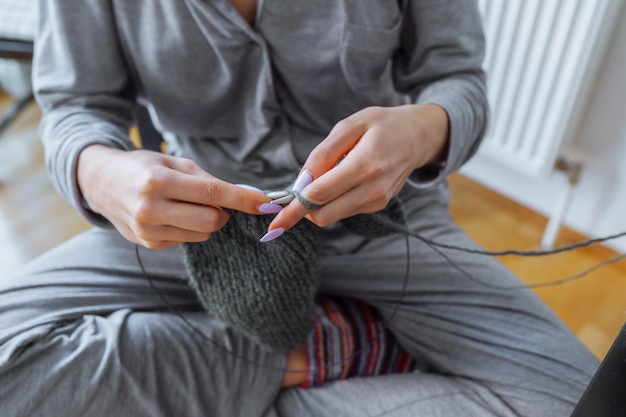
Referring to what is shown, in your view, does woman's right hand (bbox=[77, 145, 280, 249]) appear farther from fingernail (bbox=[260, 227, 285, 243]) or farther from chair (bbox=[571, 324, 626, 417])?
chair (bbox=[571, 324, 626, 417])

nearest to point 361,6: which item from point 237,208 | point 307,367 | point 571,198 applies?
point 237,208

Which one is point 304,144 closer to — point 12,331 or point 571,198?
point 12,331

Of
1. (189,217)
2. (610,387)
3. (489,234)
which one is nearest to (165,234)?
(189,217)

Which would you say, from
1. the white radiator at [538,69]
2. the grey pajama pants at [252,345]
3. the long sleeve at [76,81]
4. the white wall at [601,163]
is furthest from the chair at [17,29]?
the white wall at [601,163]

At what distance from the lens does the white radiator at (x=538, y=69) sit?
948 mm

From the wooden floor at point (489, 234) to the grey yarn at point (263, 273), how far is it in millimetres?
678

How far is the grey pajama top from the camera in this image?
63 centimetres

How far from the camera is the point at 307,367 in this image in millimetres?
673

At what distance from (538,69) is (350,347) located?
71 centimetres

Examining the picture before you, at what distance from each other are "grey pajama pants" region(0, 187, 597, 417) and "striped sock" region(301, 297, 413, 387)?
24 millimetres

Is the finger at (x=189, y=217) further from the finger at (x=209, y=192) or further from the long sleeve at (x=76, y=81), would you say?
the long sleeve at (x=76, y=81)

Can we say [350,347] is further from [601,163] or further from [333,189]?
[601,163]

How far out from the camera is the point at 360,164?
488 millimetres

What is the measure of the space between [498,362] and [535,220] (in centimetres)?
78
